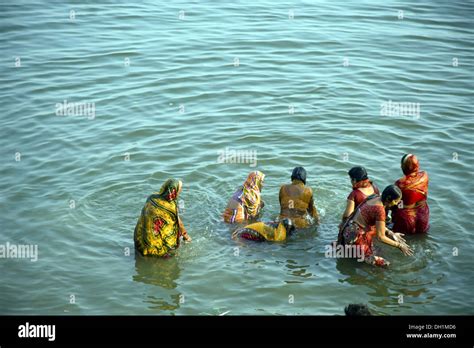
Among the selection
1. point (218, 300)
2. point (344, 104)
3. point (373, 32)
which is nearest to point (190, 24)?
point (373, 32)

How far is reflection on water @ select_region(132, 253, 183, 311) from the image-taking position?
29.7 ft

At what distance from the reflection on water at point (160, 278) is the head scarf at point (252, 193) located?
1628 mm

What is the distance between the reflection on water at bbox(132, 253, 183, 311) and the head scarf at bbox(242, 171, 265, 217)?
1628mm

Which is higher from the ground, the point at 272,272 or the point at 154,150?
the point at 154,150

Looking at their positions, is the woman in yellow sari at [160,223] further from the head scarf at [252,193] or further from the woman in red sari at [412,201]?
the woman in red sari at [412,201]

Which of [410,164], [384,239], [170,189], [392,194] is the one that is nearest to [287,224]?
[384,239]

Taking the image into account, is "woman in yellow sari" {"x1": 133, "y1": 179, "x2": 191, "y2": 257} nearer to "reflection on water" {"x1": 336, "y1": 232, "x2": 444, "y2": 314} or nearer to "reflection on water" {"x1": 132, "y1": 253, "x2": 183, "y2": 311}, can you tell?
"reflection on water" {"x1": 132, "y1": 253, "x2": 183, "y2": 311}

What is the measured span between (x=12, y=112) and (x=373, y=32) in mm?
11230

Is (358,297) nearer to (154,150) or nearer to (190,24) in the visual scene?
(154,150)

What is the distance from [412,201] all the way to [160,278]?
413cm

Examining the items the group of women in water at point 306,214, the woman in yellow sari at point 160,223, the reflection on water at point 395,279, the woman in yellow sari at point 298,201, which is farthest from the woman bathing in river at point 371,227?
the woman in yellow sari at point 160,223

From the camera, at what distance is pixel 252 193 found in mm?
10914

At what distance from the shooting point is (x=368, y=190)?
10031 millimetres

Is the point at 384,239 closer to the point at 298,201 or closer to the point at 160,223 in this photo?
the point at 298,201
